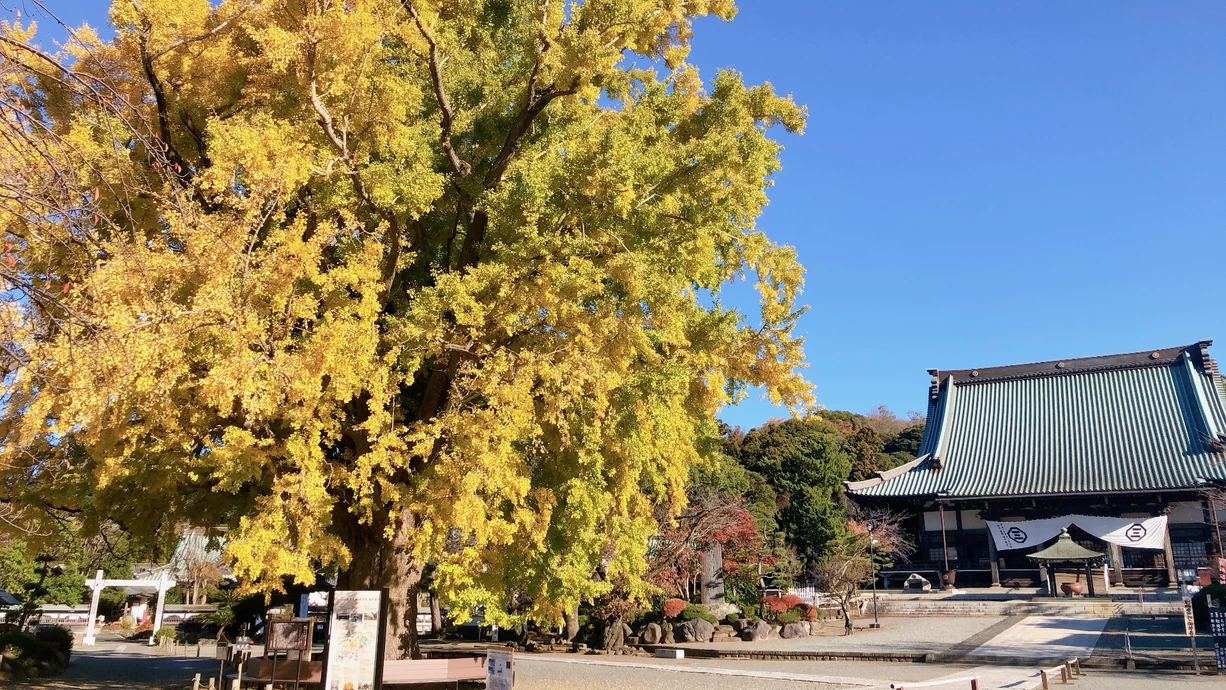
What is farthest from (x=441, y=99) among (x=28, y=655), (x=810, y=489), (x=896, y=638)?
(x=810, y=489)

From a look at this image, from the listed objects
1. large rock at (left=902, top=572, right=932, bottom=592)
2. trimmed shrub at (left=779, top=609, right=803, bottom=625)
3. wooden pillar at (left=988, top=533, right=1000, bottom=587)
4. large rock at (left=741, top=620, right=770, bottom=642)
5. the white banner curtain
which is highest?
the white banner curtain

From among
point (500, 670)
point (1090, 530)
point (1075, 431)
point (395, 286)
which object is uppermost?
point (1075, 431)

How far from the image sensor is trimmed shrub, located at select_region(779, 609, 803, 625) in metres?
24.3

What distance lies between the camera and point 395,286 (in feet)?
37.1

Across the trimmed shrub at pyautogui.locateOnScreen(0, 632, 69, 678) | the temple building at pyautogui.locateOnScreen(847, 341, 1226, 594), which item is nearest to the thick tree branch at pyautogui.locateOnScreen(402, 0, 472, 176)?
the trimmed shrub at pyautogui.locateOnScreen(0, 632, 69, 678)

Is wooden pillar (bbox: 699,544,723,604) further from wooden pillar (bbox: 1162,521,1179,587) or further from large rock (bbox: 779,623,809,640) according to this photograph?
wooden pillar (bbox: 1162,521,1179,587)

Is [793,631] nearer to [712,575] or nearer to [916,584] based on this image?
[712,575]

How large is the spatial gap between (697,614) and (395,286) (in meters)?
16.3

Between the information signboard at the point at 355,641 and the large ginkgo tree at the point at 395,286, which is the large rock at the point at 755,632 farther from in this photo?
the information signboard at the point at 355,641

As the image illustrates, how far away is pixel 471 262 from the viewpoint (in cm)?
1098

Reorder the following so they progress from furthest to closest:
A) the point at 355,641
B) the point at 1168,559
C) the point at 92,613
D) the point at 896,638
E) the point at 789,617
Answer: the point at 1168,559
the point at 92,613
the point at 789,617
the point at 896,638
the point at 355,641

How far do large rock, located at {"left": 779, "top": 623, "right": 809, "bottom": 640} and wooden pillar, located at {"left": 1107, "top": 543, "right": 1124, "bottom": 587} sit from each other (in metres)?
15.2

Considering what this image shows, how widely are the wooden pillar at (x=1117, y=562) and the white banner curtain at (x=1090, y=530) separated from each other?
1471 mm

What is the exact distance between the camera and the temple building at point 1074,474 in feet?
96.0
